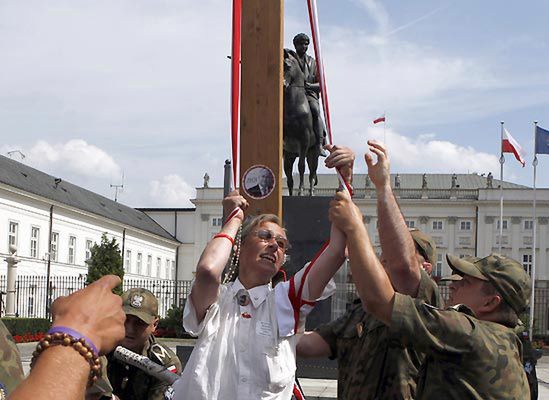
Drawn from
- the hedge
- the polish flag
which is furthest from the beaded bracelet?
the hedge

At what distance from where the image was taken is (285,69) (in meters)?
11.9

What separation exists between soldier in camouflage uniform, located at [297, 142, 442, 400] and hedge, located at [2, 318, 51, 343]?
2412 centimetres

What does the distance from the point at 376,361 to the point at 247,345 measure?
61 centimetres

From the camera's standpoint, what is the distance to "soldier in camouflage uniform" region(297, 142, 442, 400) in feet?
10.2

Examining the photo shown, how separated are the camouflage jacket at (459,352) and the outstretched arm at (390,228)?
455mm

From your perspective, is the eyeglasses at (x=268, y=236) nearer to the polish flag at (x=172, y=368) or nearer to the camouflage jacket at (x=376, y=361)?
the camouflage jacket at (x=376, y=361)

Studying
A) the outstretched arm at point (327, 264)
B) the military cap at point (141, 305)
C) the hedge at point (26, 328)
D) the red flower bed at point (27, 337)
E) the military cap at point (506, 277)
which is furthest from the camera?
the hedge at point (26, 328)

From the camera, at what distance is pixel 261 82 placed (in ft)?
24.4

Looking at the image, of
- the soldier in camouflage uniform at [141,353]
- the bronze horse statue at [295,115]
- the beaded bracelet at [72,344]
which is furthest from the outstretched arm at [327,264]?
the bronze horse statue at [295,115]

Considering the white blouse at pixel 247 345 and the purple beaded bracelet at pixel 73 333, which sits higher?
the purple beaded bracelet at pixel 73 333

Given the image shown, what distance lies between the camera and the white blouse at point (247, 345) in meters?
3.04

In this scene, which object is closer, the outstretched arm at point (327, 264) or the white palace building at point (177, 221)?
the outstretched arm at point (327, 264)

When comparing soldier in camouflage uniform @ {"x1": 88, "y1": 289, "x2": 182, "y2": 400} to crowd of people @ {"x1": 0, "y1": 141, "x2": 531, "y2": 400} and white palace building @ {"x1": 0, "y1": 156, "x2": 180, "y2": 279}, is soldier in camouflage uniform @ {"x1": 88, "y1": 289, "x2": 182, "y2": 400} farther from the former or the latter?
white palace building @ {"x1": 0, "y1": 156, "x2": 180, "y2": 279}

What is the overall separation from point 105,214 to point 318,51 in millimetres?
64623
